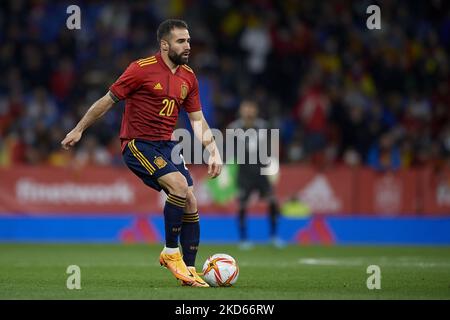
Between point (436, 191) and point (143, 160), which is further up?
point (143, 160)

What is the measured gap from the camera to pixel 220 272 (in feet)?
28.9

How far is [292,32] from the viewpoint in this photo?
72.3ft

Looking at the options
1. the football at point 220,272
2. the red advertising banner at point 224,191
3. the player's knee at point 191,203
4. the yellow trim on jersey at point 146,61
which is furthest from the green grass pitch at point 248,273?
the yellow trim on jersey at point 146,61

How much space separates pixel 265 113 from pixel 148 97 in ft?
38.1

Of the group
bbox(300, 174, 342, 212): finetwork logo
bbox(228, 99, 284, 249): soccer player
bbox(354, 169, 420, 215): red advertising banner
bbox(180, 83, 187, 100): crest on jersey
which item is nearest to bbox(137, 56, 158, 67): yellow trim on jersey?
bbox(180, 83, 187, 100): crest on jersey

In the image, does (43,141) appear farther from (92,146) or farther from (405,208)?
(405,208)

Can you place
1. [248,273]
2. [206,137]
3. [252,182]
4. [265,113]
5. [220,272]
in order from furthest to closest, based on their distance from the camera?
[265,113], [252,182], [248,273], [206,137], [220,272]

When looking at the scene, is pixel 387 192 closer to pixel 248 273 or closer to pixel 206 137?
pixel 248 273

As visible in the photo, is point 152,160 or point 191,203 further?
point 191,203

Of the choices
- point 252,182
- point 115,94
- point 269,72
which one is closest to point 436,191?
point 252,182

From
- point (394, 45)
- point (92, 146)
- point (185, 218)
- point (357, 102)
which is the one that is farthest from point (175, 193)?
point (394, 45)

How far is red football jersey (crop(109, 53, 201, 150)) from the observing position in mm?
8906

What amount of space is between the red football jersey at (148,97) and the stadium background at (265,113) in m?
8.92
